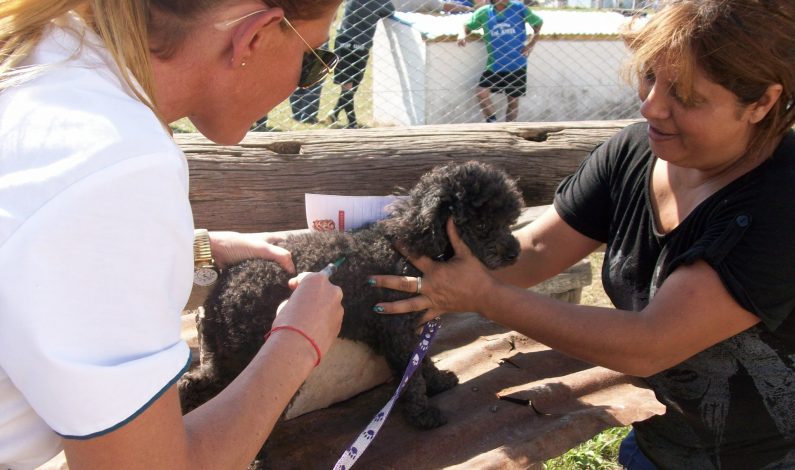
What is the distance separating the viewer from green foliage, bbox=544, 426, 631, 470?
11.7 ft

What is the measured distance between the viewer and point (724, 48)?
188cm

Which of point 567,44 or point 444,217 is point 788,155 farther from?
point 567,44

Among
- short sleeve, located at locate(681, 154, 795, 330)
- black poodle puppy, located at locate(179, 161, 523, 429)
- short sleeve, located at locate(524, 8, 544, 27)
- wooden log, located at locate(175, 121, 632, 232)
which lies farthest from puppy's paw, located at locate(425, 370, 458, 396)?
short sleeve, located at locate(524, 8, 544, 27)

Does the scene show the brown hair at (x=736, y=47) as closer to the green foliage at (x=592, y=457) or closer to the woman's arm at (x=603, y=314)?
the woman's arm at (x=603, y=314)

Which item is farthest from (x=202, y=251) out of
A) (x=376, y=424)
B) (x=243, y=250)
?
(x=376, y=424)

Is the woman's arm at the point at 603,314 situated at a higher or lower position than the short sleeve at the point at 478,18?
higher

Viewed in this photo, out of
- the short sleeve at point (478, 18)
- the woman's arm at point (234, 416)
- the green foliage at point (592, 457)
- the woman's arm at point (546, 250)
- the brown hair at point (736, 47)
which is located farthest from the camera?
the short sleeve at point (478, 18)

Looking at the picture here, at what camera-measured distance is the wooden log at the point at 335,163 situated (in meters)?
2.93

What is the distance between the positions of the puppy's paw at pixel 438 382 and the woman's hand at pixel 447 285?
1.33 feet

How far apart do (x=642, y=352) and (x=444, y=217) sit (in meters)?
0.88

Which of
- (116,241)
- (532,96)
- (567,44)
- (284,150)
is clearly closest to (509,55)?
(532,96)

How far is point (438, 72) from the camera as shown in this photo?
27.7 ft

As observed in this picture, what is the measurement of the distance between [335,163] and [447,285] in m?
1.01

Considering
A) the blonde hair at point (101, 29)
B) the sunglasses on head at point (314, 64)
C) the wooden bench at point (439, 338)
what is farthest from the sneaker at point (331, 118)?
the blonde hair at point (101, 29)
